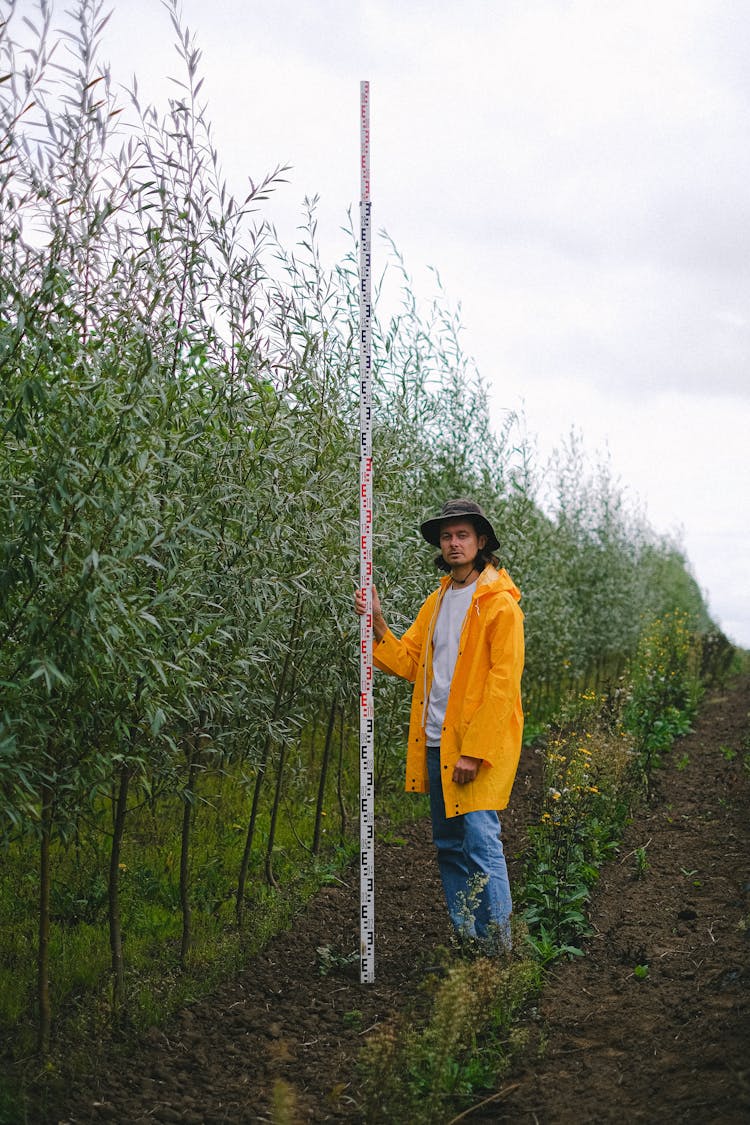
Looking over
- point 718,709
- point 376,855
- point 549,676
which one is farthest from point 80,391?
point 718,709

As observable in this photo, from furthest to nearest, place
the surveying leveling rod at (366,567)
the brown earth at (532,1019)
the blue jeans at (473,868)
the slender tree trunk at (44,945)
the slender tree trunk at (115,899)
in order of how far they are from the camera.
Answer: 1. the surveying leveling rod at (366,567)
2. the blue jeans at (473,868)
3. the slender tree trunk at (115,899)
4. the slender tree trunk at (44,945)
5. the brown earth at (532,1019)

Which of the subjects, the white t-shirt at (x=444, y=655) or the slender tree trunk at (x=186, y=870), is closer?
the slender tree trunk at (x=186, y=870)

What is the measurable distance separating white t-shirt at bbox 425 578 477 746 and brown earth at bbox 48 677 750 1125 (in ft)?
3.48

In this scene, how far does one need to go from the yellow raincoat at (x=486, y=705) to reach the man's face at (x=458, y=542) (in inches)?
4.5

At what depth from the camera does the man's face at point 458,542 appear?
4.46 meters

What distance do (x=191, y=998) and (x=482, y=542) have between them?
2.35 metres

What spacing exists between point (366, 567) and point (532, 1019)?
196 cm

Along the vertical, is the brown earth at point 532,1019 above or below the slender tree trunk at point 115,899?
below

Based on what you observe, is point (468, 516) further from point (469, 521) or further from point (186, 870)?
point (186, 870)

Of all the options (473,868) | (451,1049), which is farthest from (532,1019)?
(451,1049)

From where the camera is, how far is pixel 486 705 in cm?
413

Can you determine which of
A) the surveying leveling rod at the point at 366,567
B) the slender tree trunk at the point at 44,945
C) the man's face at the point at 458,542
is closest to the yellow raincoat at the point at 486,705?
the man's face at the point at 458,542

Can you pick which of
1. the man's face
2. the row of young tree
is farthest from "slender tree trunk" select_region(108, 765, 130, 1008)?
the man's face

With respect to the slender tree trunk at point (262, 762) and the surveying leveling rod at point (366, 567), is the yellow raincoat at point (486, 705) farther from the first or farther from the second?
the slender tree trunk at point (262, 762)
